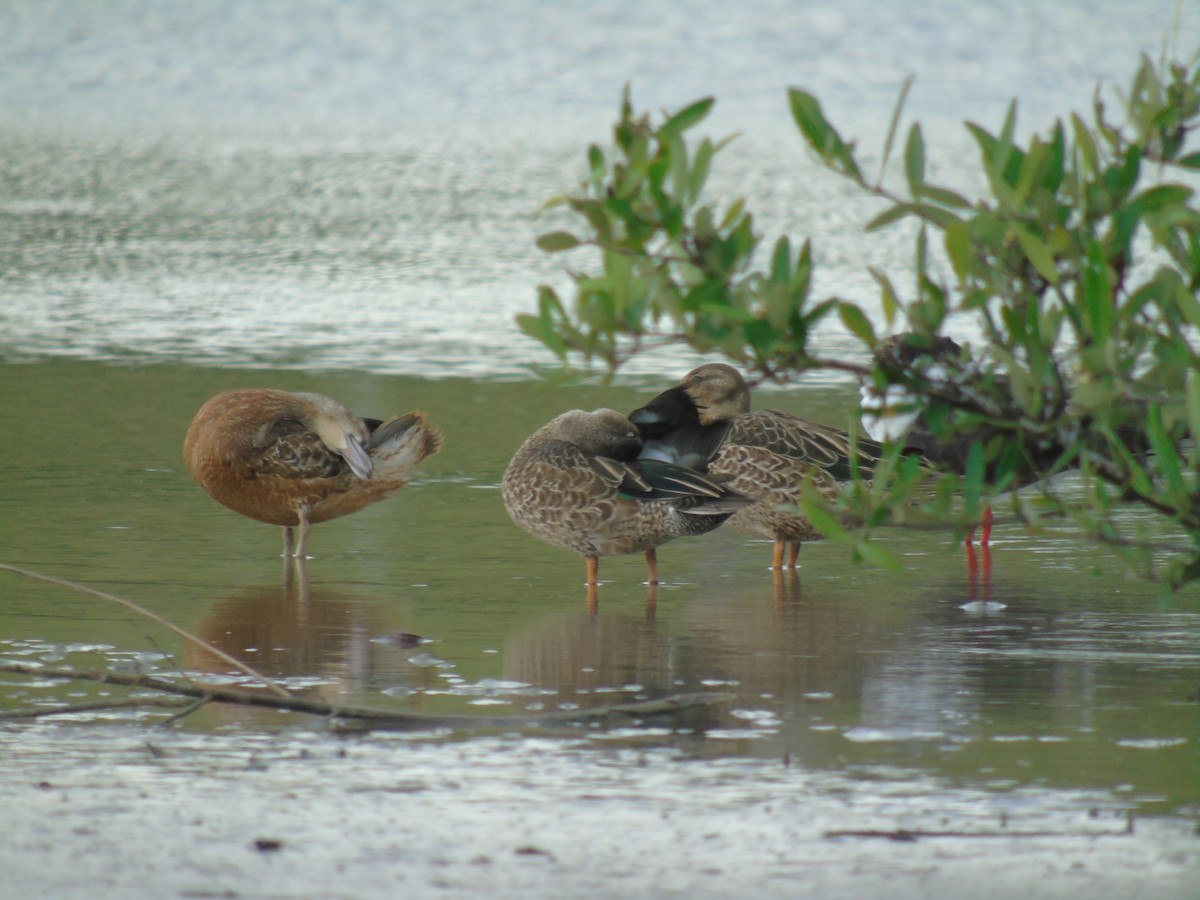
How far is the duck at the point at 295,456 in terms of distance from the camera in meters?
8.42

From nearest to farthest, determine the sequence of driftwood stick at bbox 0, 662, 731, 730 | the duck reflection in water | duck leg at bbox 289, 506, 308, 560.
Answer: driftwood stick at bbox 0, 662, 731, 730 → the duck reflection in water → duck leg at bbox 289, 506, 308, 560

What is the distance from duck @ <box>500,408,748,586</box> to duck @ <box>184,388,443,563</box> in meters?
0.91

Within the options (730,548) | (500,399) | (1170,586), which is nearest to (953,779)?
(1170,586)

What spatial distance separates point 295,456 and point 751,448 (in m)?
2.02

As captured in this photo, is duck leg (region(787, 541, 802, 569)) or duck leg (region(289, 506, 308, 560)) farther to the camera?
duck leg (region(289, 506, 308, 560))

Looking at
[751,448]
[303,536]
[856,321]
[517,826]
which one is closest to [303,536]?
[303,536]

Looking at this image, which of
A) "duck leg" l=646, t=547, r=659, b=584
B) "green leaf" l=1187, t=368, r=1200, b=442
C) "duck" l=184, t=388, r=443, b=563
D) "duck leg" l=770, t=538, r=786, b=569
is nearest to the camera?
"green leaf" l=1187, t=368, r=1200, b=442

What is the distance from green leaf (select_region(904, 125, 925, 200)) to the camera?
14.3ft

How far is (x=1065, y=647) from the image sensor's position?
21.2 feet

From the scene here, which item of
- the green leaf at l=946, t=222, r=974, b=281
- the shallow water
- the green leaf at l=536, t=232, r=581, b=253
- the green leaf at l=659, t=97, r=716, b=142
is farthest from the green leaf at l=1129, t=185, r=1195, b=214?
the green leaf at l=536, t=232, r=581, b=253

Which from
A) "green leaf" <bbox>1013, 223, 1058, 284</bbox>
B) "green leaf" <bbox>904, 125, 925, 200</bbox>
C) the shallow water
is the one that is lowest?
the shallow water

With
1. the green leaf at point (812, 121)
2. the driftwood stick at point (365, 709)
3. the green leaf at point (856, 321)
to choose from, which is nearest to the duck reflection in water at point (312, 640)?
the driftwood stick at point (365, 709)

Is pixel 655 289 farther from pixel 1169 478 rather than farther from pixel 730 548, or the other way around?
pixel 730 548

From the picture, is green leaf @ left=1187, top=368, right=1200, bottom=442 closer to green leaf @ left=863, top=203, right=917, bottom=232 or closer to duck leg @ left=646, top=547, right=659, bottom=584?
green leaf @ left=863, top=203, right=917, bottom=232
